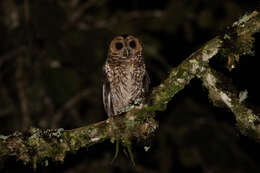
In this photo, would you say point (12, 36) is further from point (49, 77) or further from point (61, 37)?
point (49, 77)

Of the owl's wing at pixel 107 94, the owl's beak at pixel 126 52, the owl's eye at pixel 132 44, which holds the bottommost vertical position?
the owl's wing at pixel 107 94

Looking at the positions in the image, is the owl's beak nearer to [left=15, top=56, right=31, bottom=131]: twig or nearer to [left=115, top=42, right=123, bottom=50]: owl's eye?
[left=115, top=42, right=123, bottom=50]: owl's eye

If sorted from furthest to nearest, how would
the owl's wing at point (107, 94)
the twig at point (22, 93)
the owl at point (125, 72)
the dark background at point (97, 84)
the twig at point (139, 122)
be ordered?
the dark background at point (97, 84) < the twig at point (22, 93) < the owl's wing at point (107, 94) < the owl at point (125, 72) < the twig at point (139, 122)

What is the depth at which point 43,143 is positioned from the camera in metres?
2.81

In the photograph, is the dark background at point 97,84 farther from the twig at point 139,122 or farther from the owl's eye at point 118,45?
the twig at point 139,122

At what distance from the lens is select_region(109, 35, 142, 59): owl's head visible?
4832 mm

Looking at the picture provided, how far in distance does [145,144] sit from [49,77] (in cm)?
230

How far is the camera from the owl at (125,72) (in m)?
4.76

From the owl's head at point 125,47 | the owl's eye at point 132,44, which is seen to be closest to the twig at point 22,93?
the owl's head at point 125,47

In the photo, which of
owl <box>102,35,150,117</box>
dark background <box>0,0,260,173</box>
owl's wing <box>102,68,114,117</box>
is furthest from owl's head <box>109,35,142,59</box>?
dark background <box>0,0,260,173</box>

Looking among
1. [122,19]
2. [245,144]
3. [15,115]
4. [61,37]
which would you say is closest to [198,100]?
[245,144]

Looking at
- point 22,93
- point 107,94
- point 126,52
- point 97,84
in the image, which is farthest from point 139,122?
point 22,93

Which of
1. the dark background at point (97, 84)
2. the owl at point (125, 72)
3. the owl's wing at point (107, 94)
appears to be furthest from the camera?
the dark background at point (97, 84)

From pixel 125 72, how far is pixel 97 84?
124cm
